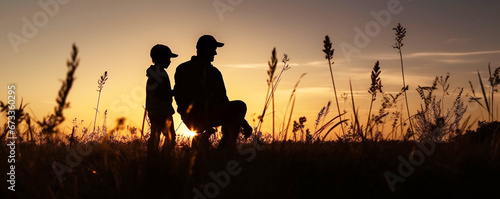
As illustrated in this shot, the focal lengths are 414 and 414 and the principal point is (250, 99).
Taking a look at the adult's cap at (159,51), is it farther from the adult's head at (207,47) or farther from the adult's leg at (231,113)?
the adult's leg at (231,113)

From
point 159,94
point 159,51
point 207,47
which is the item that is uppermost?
point 159,51

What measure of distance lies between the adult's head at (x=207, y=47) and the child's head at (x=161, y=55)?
748mm

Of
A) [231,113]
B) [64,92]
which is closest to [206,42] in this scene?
[231,113]

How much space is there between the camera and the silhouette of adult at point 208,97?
5.43 meters

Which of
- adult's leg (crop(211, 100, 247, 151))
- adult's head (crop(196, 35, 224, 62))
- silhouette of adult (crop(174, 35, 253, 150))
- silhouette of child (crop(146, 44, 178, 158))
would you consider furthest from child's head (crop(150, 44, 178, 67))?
adult's leg (crop(211, 100, 247, 151))

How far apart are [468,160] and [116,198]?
2932 mm

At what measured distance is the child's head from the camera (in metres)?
6.44

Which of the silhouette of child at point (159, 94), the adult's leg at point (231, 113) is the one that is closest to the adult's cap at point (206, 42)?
the silhouette of child at point (159, 94)

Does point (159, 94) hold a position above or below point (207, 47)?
below

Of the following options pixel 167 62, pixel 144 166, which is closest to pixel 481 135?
pixel 167 62

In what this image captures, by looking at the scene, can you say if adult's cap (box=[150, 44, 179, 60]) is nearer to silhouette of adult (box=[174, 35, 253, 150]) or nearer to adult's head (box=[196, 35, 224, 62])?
silhouette of adult (box=[174, 35, 253, 150])

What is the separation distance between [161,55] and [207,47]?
953 millimetres

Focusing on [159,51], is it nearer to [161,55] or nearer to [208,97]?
[161,55]

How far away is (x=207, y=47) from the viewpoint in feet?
19.3
